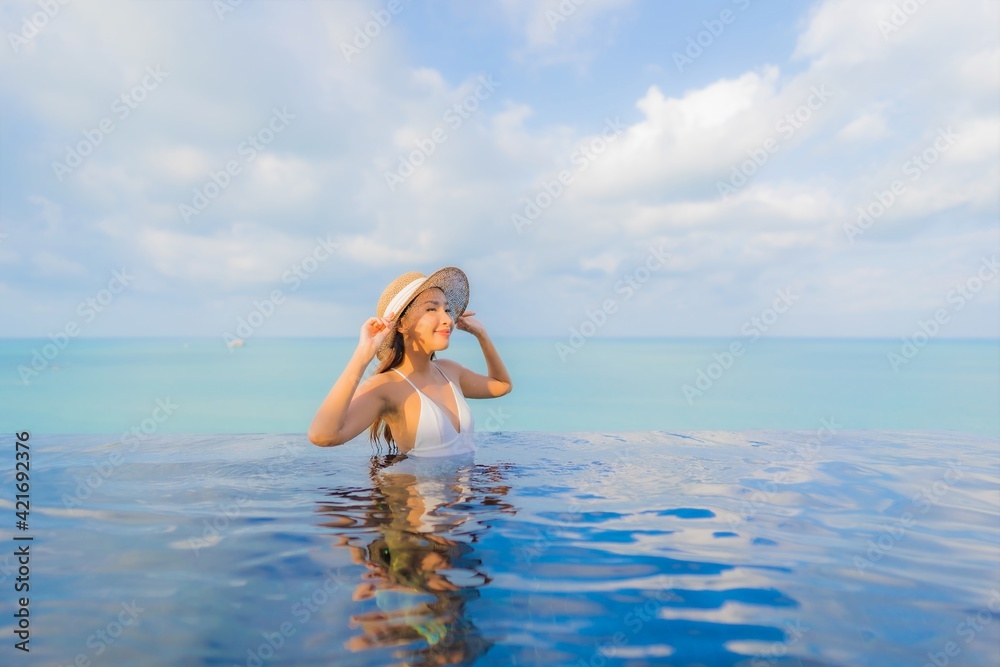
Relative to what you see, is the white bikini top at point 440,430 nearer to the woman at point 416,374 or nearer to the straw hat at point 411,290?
the woman at point 416,374

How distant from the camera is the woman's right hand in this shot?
4.19 meters

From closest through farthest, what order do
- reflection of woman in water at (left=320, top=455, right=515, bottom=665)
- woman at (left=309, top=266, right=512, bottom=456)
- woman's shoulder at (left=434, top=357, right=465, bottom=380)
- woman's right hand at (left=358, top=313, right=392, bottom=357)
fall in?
reflection of woman in water at (left=320, top=455, right=515, bottom=665) < woman's right hand at (left=358, top=313, right=392, bottom=357) < woman at (left=309, top=266, right=512, bottom=456) < woman's shoulder at (left=434, top=357, right=465, bottom=380)

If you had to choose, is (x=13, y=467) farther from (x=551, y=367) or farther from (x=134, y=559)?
(x=551, y=367)

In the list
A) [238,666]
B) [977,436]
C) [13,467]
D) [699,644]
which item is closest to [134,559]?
[238,666]

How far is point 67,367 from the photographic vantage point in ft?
115

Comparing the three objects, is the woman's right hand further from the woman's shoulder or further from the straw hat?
the woman's shoulder

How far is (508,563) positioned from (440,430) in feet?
6.81

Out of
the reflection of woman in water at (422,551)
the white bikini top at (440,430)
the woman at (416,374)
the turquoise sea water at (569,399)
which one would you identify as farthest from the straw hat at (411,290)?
the turquoise sea water at (569,399)

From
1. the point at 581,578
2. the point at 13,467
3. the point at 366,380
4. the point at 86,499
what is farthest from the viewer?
the point at 13,467

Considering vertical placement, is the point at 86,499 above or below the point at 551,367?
below

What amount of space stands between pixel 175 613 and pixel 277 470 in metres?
2.65

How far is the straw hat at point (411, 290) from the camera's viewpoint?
466 centimetres

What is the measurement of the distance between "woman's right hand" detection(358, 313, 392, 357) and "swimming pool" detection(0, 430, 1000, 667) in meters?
0.96

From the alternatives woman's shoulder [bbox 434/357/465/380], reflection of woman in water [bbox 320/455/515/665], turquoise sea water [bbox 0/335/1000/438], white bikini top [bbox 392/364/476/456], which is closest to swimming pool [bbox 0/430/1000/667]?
reflection of woman in water [bbox 320/455/515/665]
